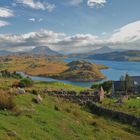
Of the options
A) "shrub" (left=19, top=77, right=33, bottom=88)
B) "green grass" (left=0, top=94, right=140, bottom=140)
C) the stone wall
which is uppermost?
"shrub" (left=19, top=77, right=33, bottom=88)

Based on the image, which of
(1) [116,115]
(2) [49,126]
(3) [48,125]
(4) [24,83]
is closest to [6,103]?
(3) [48,125]

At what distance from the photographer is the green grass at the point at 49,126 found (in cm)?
1916

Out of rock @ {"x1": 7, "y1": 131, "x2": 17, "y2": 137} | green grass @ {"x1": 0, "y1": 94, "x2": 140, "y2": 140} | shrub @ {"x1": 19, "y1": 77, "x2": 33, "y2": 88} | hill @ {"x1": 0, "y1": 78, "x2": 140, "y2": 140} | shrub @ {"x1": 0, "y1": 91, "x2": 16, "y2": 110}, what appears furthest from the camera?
shrub @ {"x1": 19, "y1": 77, "x2": 33, "y2": 88}

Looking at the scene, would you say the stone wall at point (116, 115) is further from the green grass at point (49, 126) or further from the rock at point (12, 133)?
the rock at point (12, 133)

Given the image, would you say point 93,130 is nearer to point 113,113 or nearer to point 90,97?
point 113,113

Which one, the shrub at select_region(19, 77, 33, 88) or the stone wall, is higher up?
the shrub at select_region(19, 77, 33, 88)

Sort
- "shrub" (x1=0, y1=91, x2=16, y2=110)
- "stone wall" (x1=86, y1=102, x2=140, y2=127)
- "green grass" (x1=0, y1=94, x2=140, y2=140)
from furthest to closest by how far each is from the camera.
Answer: "stone wall" (x1=86, y1=102, x2=140, y2=127) < "shrub" (x1=0, y1=91, x2=16, y2=110) < "green grass" (x1=0, y1=94, x2=140, y2=140)

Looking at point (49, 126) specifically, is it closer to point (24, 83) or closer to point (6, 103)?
point (6, 103)

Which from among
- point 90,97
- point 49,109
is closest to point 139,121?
point 49,109

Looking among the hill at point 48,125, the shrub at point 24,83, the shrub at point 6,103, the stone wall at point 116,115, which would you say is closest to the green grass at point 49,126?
the hill at point 48,125

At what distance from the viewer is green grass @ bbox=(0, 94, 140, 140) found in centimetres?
1916

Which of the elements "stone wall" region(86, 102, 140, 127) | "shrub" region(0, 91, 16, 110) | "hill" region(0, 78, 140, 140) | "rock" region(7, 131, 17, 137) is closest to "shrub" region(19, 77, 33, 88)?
"stone wall" region(86, 102, 140, 127)

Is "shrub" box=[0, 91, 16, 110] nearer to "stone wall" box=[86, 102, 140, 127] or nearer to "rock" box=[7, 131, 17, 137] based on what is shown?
"rock" box=[7, 131, 17, 137]

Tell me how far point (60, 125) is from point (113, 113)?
1308 cm
